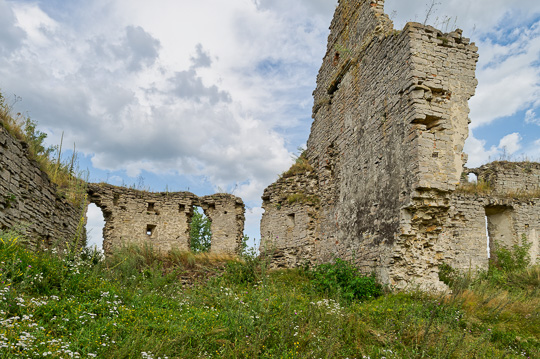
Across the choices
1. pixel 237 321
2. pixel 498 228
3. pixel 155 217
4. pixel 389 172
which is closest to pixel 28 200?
pixel 237 321

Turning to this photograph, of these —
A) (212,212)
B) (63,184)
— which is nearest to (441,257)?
(63,184)

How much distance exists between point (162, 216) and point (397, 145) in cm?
1135

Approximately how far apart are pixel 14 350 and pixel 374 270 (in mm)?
6712

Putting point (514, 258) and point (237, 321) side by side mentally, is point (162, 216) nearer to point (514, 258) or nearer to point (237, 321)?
point (237, 321)

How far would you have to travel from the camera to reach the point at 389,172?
8672mm

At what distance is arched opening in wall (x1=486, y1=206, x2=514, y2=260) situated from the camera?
14.6 metres

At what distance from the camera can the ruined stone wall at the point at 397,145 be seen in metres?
7.88

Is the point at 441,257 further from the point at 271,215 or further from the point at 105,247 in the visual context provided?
the point at 105,247

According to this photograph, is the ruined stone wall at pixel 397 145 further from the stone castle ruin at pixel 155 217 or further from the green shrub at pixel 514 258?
the green shrub at pixel 514 258

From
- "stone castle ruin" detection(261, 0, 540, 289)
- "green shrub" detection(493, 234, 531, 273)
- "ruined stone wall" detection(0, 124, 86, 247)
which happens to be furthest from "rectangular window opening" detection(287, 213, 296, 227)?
"green shrub" detection(493, 234, 531, 273)

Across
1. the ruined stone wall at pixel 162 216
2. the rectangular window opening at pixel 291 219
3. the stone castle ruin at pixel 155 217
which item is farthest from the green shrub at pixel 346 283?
the ruined stone wall at pixel 162 216

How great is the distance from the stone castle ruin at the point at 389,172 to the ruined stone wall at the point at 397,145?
23mm

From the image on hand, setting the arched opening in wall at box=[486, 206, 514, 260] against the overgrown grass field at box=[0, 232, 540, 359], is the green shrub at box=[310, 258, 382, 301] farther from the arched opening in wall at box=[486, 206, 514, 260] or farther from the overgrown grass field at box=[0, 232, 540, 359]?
the arched opening in wall at box=[486, 206, 514, 260]

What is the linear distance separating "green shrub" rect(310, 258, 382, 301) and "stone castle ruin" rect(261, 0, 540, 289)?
286 millimetres
